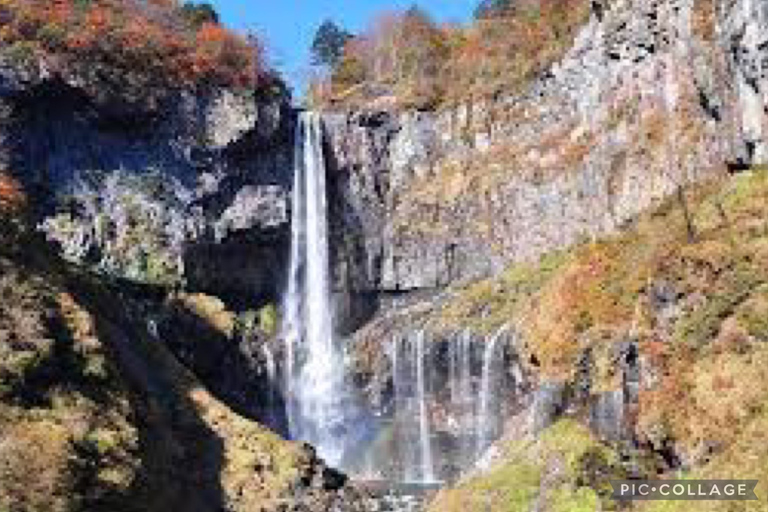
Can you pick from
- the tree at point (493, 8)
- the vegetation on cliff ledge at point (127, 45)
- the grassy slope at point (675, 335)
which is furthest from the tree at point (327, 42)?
the grassy slope at point (675, 335)

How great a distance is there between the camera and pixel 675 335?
25.2 metres

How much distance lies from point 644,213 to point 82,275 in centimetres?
1626

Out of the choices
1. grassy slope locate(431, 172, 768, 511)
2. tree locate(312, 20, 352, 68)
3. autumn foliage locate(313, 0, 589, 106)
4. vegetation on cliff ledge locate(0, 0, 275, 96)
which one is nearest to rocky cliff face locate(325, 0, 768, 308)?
autumn foliage locate(313, 0, 589, 106)

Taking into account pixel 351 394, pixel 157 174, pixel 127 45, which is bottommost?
pixel 351 394

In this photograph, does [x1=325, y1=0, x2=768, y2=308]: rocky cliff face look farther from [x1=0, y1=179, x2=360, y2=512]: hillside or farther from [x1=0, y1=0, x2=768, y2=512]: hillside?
[x1=0, y1=179, x2=360, y2=512]: hillside

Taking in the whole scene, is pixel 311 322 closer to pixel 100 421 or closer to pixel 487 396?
pixel 487 396

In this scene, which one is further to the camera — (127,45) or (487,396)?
(127,45)

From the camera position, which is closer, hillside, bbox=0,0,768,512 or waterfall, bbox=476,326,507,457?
hillside, bbox=0,0,768,512

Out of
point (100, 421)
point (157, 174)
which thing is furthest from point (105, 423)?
point (157, 174)

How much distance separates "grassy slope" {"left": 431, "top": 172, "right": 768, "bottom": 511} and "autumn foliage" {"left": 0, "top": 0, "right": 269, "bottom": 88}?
67.9 ft

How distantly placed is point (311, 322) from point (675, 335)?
24393 millimetres

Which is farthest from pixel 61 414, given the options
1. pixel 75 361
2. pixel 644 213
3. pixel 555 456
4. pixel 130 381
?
pixel 644 213

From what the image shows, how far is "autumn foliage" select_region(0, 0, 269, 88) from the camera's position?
43.8m

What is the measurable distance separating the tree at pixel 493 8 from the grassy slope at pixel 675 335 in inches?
1314
